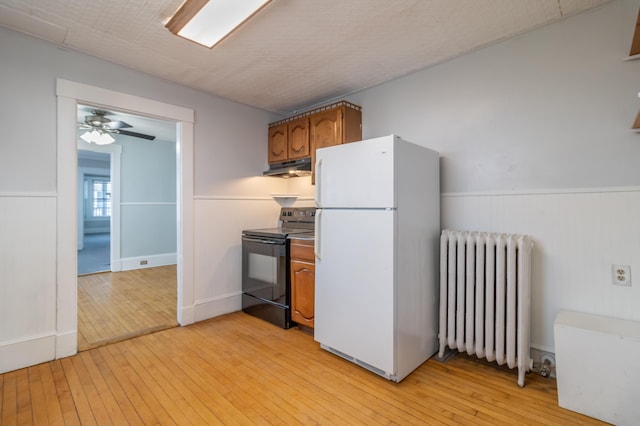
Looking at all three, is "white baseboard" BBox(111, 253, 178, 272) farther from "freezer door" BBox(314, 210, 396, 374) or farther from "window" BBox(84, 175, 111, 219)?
"window" BBox(84, 175, 111, 219)

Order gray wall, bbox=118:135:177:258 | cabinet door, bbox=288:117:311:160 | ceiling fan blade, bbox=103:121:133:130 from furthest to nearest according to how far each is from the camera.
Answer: gray wall, bbox=118:135:177:258 → ceiling fan blade, bbox=103:121:133:130 → cabinet door, bbox=288:117:311:160

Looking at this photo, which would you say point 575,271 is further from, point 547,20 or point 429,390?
point 547,20

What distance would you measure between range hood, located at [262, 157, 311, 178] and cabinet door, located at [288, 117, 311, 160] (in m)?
0.07

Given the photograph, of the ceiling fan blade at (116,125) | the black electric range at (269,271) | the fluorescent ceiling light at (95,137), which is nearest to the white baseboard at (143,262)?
the fluorescent ceiling light at (95,137)

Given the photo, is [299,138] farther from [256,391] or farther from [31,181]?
[256,391]

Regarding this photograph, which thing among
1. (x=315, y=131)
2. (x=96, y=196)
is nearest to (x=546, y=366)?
(x=315, y=131)

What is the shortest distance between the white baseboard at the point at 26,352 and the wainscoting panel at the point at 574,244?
3.55 meters

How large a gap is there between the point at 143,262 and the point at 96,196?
23.1 ft

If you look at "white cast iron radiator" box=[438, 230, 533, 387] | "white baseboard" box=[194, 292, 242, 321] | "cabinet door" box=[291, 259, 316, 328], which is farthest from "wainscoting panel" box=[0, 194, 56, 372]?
"white cast iron radiator" box=[438, 230, 533, 387]

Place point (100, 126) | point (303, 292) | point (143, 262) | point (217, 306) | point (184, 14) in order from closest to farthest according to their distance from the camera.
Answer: point (184, 14) < point (303, 292) < point (217, 306) < point (100, 126) < point (143, 262)

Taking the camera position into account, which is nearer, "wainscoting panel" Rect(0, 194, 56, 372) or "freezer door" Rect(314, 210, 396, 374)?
"freezer door" Rect(314, 210, 396, 374)

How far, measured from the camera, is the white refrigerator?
6.44 feet

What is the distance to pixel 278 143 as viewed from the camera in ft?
11.9

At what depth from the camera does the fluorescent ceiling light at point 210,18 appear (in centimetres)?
169
